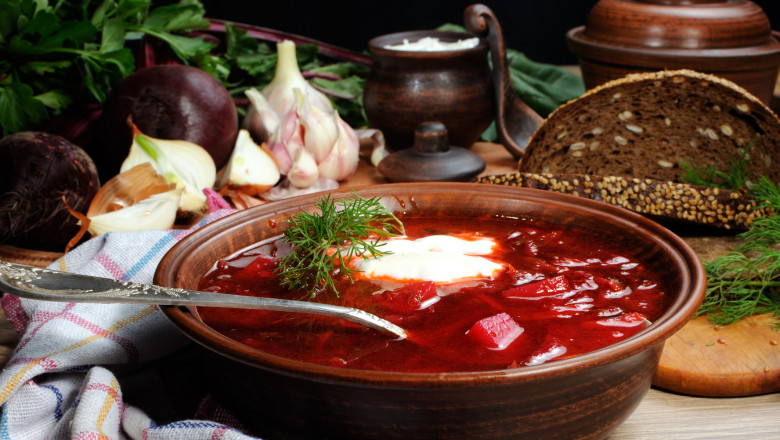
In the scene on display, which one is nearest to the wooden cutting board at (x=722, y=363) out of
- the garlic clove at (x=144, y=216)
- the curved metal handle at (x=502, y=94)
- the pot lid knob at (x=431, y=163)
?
the pot lid knob at (x=431, y=163)

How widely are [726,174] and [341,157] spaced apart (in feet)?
5.16

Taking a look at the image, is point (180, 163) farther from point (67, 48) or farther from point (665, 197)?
point (665, 197)

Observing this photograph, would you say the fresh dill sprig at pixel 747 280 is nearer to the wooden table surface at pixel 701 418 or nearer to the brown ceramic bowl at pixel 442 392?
the wooden table surface at pixel 701 418

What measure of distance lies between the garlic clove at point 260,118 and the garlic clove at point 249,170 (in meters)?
0.31

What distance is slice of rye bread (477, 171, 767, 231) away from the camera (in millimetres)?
2576

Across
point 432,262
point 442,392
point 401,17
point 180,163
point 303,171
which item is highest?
point 442,392

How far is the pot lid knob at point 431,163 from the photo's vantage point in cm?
315

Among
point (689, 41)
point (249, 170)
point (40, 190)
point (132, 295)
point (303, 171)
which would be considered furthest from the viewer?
point (689, 41)

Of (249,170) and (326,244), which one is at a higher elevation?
(326,244)

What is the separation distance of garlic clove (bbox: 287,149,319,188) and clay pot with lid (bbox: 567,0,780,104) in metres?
1.49

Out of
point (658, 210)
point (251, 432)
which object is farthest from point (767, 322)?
point (251, 432)

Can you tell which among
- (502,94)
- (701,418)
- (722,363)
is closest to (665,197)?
(722,363)

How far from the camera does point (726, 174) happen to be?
10.1 feet

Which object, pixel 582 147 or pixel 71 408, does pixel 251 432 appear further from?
pixel 582 147
